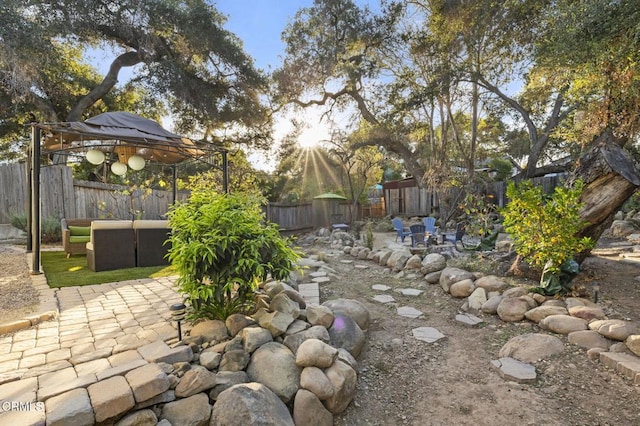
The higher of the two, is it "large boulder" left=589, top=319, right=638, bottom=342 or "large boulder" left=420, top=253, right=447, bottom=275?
"large boulder" left=420, top=253, right=447, bottom=275

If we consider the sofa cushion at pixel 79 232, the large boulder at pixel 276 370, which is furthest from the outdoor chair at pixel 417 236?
the sofa cushion at pixel 79 232

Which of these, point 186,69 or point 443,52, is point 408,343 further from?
point 186,69

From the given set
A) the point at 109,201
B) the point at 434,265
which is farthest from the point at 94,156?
the point at 434,265

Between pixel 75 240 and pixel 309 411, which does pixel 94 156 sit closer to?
pixel 75 240

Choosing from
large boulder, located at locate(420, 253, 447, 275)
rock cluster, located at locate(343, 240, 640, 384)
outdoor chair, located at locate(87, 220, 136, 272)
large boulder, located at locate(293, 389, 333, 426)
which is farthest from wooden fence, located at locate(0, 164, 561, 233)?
large boulder, located at locate(293, 389, 333, 426)

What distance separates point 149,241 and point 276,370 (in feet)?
12.6

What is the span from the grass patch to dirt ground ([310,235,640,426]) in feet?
8.83

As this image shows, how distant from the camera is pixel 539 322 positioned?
3.11 metres

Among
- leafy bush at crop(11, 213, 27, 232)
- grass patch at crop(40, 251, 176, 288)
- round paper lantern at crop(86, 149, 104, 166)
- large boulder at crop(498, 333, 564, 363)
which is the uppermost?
round paper lantern at crop(86, 149, 104, 166)

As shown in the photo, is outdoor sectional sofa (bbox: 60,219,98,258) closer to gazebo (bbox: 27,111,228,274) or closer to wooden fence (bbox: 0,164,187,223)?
gazebo (bbox: 27,111,228,274)

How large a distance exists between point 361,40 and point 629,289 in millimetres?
9734

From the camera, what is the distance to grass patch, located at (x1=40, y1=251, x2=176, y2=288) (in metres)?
3.98

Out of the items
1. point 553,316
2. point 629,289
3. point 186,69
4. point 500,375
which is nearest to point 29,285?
point 500,375

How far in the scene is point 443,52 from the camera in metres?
8.48
